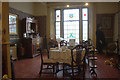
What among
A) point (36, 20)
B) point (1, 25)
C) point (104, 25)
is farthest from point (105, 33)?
point (1, 25)

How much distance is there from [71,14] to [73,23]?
24.9 inches

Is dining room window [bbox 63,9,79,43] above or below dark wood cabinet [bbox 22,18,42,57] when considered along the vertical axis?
above

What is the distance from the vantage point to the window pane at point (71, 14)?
8.89 m

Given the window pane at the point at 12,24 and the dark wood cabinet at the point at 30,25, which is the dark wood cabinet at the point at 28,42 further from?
the window pane at the point at 12,24

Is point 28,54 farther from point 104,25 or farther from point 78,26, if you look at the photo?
point 104,25

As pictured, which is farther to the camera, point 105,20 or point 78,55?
point 105,20

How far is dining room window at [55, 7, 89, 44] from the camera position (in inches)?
346

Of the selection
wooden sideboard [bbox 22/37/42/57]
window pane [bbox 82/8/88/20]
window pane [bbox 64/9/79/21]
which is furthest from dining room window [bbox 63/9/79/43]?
wooden sideboard [bbox 22/37/42/57]

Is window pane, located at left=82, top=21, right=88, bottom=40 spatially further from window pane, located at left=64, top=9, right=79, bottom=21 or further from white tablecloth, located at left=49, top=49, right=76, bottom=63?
white tablecloth, located at left=49, top=49, right=76, bottom=63

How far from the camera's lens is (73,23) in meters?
8.98

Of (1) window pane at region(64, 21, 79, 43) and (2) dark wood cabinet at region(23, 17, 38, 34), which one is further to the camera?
(1) window pane at region(64, 21, 79, 43)

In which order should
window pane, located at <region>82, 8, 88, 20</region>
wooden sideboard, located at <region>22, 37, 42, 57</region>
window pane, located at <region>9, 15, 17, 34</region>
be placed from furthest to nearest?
window pane, located at <region>82, 8, 88, 20</region> < wooden sideboard, located at <region>22, 37, 42, 57</region> < window pane, located at <region>9, 15, 17, 34</region>

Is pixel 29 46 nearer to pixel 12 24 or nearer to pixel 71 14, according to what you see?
pixel 12 24

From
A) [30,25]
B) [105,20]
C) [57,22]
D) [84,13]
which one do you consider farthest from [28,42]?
[105,20]
